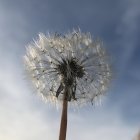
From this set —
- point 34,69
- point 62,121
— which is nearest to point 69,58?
point 34,69

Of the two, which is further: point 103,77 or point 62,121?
point 103,77

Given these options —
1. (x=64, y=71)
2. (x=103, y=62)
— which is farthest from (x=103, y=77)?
(x=64, y=71)

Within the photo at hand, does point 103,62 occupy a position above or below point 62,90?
above

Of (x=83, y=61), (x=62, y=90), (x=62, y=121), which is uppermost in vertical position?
(x=83, y=61)

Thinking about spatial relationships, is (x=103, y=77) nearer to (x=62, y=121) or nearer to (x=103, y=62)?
(x=103, y=62)

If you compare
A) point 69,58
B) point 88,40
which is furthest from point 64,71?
point 88,40

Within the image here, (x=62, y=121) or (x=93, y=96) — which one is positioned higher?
(x=93, y=96)

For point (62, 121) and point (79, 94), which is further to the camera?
point (79, 94)

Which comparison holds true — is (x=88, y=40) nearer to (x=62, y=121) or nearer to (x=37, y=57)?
(x=37, y=57)
